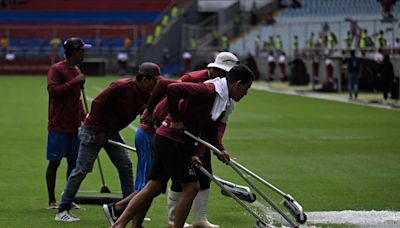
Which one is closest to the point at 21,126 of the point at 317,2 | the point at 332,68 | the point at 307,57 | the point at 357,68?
the point at 357,68

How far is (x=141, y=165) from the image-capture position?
11.0 m

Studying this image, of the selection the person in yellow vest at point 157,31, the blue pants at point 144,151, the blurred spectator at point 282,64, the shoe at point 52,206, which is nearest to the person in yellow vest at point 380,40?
the blurred spectator at point 282,64

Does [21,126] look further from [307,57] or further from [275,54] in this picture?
[275,54]

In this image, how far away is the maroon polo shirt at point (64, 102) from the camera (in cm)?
1219

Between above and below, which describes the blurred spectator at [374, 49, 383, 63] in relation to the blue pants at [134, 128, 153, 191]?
below

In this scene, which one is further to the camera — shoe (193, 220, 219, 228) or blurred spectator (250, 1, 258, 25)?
blurred spectator (250, 1, 258, 25)

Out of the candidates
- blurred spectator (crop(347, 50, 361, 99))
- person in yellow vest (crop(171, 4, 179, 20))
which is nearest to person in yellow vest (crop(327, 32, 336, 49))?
blurred spectator (crop(347, 50, 361, 99))

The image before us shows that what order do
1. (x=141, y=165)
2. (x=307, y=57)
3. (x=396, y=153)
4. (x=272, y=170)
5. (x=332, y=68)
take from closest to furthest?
(x=141, y=165), (x=272, y=170), (x=396, y=153), (x=332, y=68), (x=307, y=57)

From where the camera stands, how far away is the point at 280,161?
1758 centimetres

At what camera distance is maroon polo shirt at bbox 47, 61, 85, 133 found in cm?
1219

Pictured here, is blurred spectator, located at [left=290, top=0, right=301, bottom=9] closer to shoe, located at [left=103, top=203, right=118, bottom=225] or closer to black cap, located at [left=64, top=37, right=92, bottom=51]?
black cap, located at [left=64, top=37, right=92, bottom=51]

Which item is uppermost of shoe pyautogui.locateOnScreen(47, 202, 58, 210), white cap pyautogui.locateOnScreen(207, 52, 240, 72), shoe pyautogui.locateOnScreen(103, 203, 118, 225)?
white cap pyautogui.locateOnScreen(207, 52, 240, 72)

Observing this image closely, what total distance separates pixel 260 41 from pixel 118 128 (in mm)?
46236

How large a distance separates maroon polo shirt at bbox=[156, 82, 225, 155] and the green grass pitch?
6.04 ft
